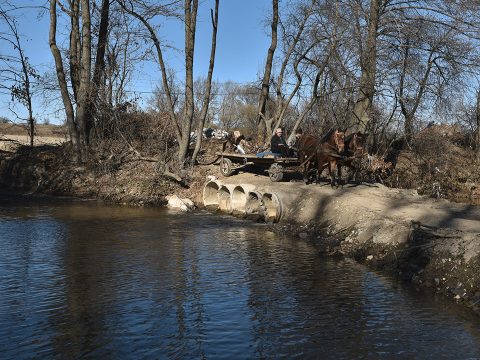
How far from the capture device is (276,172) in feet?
57.1

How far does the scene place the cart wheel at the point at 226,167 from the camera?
1969cm

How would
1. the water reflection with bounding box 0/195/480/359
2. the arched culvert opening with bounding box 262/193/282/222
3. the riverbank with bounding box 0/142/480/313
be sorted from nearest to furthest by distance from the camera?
the water reflection with bounding box 0/195/480/359 < the riverbank with bounding box 0/142/480/313 < the arched culvert opening with bounding box 262/193/282/222

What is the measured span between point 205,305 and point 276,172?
10.2 meters

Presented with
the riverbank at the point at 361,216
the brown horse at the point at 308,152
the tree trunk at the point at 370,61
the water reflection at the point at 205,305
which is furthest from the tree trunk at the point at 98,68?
the water reflection at the point at 205,305

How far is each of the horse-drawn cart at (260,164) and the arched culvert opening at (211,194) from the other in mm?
707

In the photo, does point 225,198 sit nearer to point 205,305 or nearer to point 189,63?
point 189,63

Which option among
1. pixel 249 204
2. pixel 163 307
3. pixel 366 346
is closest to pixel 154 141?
pixel 249 204

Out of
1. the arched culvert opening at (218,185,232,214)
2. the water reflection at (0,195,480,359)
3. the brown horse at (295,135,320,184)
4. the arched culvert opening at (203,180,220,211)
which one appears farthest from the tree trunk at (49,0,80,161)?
the water reflection at (0,195,480,359)

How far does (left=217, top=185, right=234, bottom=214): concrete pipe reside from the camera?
58.2 feet

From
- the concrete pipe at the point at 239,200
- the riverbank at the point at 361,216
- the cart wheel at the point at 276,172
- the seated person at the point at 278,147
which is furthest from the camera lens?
the seated person at the point at 278,147

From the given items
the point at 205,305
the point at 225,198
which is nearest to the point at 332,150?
the point at 225,198

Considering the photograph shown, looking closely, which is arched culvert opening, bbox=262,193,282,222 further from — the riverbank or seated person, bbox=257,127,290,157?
seated person, bbox=257,127,290,157

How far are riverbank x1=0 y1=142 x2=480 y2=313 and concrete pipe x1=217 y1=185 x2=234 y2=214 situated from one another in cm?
39

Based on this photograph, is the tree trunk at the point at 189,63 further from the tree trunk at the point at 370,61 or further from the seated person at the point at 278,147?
the tree trunk at the point at 370,61
